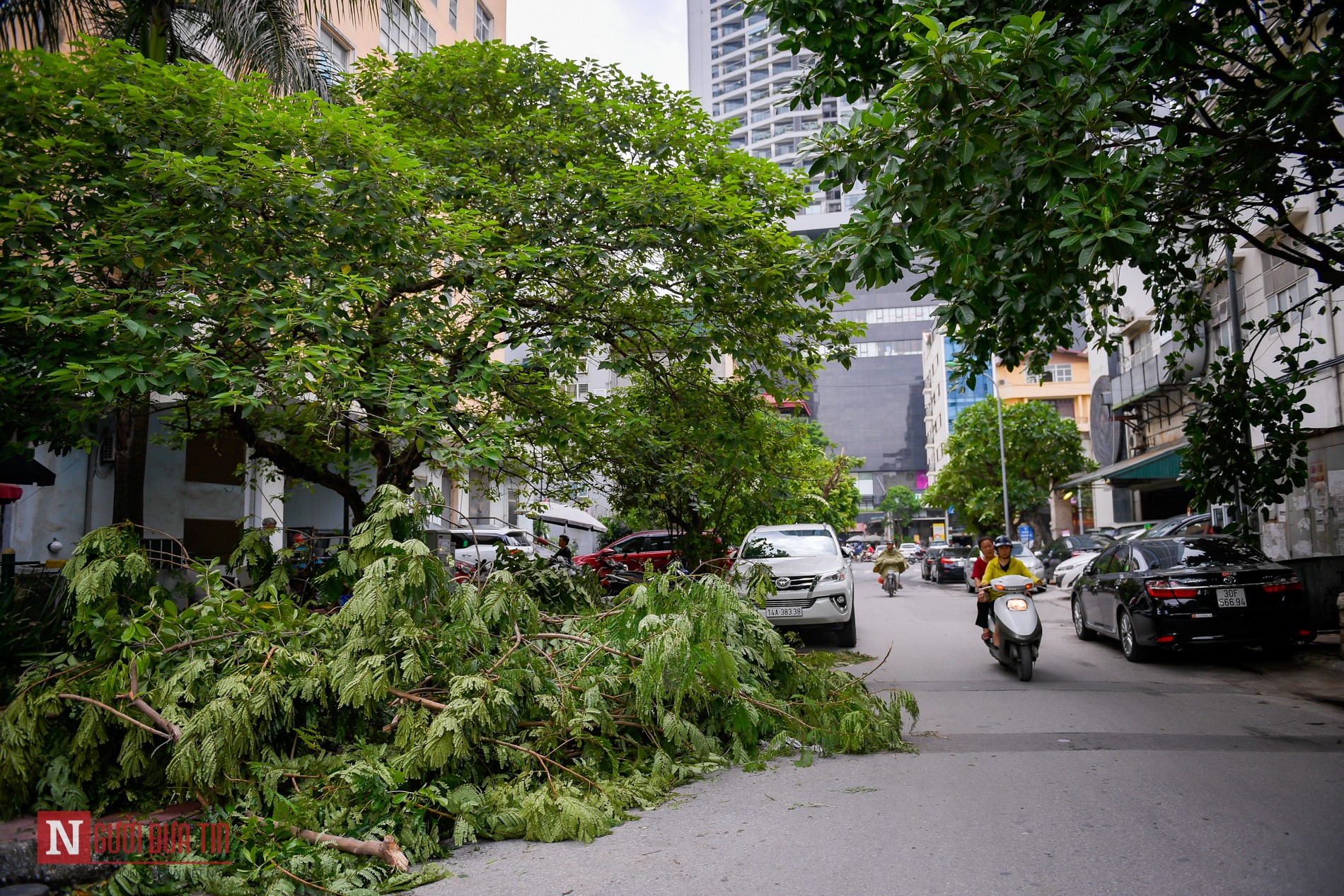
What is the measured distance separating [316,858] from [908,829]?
10.5 ft

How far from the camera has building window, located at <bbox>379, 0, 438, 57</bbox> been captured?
1046 inches

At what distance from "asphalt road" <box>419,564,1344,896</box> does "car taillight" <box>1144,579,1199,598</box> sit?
83.4 inches

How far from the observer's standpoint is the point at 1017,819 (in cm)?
525

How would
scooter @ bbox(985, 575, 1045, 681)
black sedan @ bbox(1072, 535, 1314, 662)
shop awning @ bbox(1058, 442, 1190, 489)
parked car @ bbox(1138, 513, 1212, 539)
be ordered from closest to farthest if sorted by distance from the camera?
scooter @ bbox(985, 575, 1045, 681), black sedan @ bbox(1072, 535, 1314, 662), parked car @ bbox(1138, 513, 1212, 539), shop awning @ bbox(1058, 442, 1190, 489)

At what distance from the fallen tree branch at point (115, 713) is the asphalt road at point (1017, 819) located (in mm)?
1981

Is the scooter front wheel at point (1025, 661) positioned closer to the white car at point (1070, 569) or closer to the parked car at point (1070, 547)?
the white car at point (1070, 569)

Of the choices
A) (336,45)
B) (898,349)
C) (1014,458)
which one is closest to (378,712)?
(336,45)

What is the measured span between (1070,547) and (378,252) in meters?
28.3

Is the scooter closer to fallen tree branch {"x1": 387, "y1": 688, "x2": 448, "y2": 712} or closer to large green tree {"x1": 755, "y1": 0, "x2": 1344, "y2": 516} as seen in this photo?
large green tree {"x1": 755, "y1": 0, "x2": 1344, "y2": 516}

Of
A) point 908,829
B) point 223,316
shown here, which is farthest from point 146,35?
point 908,829

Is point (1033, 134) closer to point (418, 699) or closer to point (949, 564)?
point (418, 699)

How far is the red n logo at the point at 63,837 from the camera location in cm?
469

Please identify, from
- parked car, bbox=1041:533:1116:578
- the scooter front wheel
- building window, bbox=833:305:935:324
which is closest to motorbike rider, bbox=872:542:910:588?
parked car, bbox=1041:533:1116:578

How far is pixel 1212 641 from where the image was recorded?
10.8 metres
